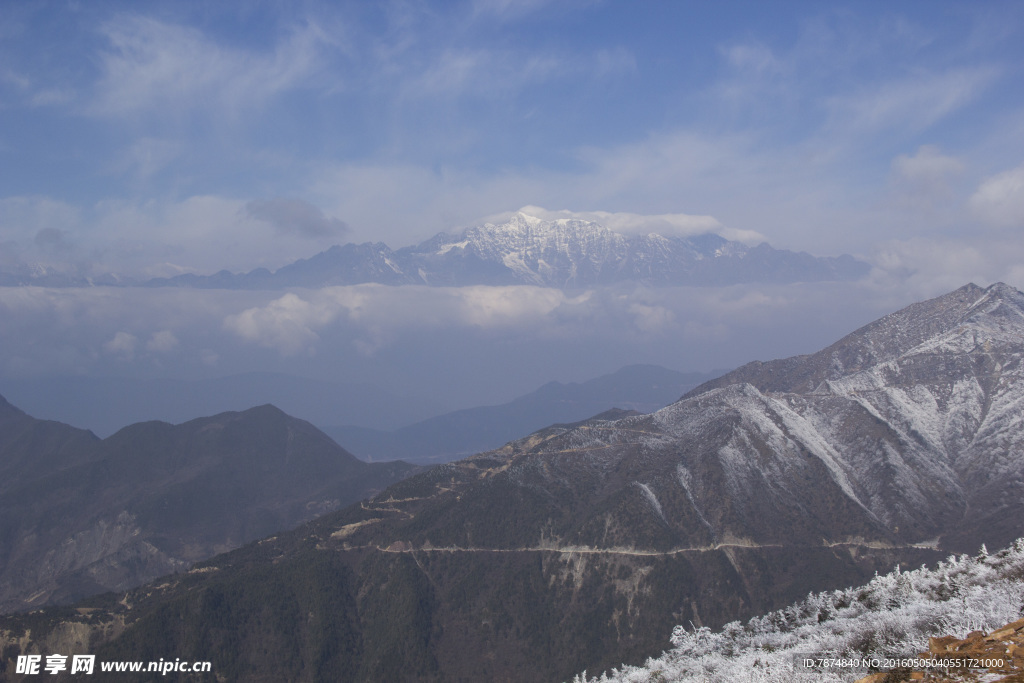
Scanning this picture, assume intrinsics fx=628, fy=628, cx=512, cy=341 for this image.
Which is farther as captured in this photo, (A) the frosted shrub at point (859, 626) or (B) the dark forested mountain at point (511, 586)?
(B) the dark forested mountain at point (511, 586)

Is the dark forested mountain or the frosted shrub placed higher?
the frosted shrub

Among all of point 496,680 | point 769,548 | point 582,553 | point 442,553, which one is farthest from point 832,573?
point 442,553

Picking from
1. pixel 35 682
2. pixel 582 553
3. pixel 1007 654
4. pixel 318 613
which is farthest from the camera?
pixel 582 553

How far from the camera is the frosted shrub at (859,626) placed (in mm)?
51156

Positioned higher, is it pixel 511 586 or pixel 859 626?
pixel 859 626

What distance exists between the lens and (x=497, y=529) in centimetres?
19325

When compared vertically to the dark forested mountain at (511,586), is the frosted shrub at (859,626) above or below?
above

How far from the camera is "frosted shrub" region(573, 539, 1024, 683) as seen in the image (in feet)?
168

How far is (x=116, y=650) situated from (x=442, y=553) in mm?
82485

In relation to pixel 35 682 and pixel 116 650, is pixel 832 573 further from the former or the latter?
pixel 35 682

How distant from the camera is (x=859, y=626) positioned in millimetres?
60375

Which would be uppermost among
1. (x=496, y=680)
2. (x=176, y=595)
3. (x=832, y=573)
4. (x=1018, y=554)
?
(x=1018, y=554)

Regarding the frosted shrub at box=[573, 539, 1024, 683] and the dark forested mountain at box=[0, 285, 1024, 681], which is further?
the dark forested mountain at box=[0, 285, 1024, 681]

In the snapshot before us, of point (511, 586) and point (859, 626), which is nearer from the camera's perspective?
point (859, 626)
